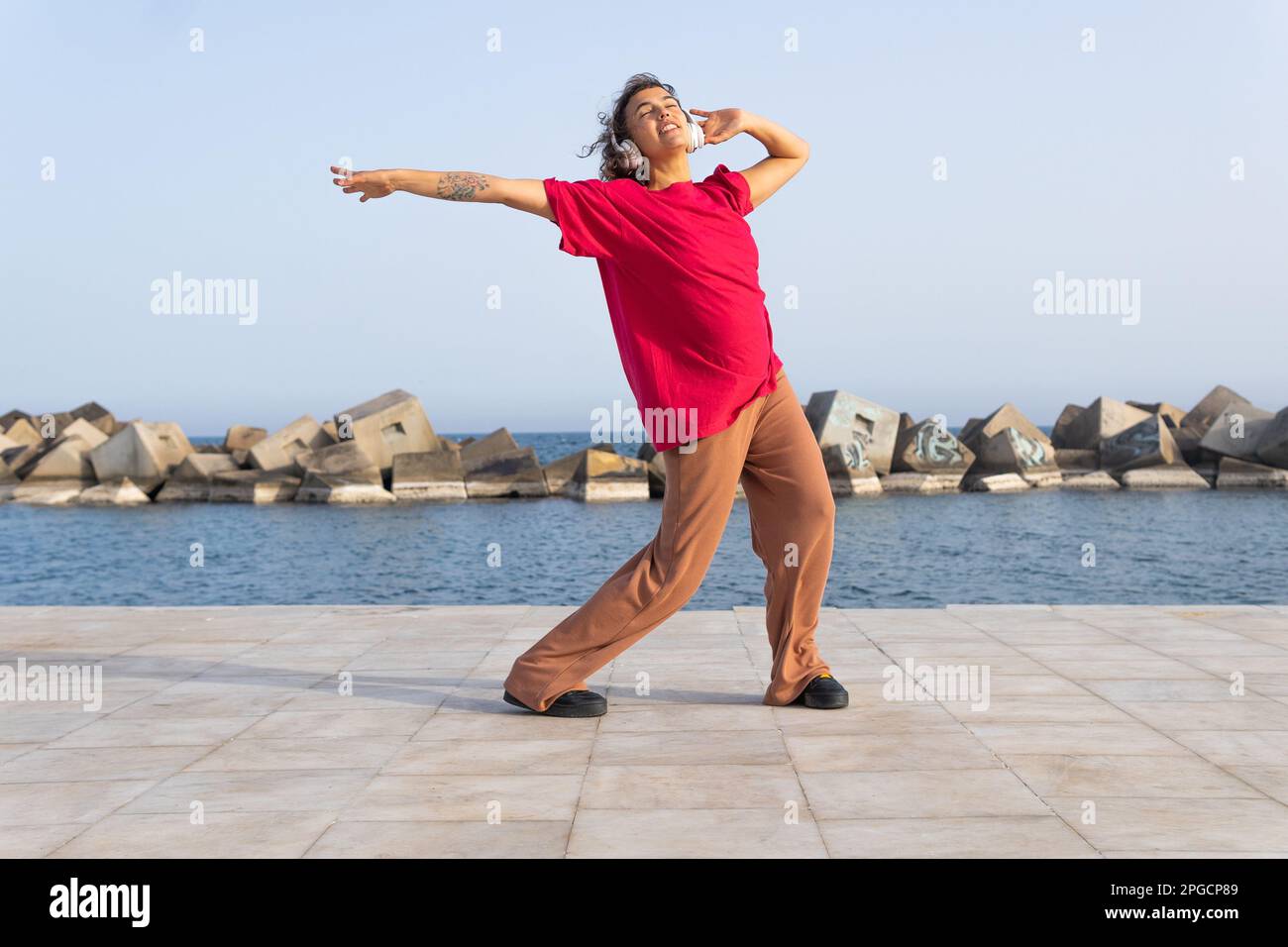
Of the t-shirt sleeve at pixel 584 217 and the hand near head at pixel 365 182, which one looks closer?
the hand near head at pixel 365 182

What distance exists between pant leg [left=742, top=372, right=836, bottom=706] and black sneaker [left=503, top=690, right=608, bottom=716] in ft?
1.92

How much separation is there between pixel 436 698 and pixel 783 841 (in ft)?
6.56

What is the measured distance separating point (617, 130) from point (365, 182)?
0.96 m

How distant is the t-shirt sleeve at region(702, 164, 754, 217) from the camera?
3881 mm

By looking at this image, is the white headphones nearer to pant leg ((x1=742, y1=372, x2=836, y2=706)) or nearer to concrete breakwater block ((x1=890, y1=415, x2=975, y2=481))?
pant leg ((x1=742, y1=372, x2=836, y2=706))

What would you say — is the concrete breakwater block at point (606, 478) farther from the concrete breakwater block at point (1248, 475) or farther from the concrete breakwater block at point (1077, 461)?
the concrete breakwater block at point (1248, 475)

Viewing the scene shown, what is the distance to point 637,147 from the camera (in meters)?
3.85

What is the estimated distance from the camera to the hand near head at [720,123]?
382cm

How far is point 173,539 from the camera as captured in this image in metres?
29.3

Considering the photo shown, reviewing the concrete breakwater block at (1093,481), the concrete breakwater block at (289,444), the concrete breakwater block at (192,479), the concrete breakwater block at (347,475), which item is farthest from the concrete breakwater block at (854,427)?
the concrete breakwater block at (192,479)

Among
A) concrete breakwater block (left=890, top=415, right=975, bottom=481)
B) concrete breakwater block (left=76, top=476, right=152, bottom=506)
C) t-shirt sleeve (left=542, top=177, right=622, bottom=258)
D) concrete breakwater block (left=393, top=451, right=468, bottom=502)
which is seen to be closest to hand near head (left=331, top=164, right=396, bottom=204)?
t-shirt sleeve (left=542, top=177, right=622, bottom=258)

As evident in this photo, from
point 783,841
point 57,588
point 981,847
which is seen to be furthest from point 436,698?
point 57,588

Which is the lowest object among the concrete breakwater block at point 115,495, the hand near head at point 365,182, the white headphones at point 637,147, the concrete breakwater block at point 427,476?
the concrete breakwater block at point 115,495
